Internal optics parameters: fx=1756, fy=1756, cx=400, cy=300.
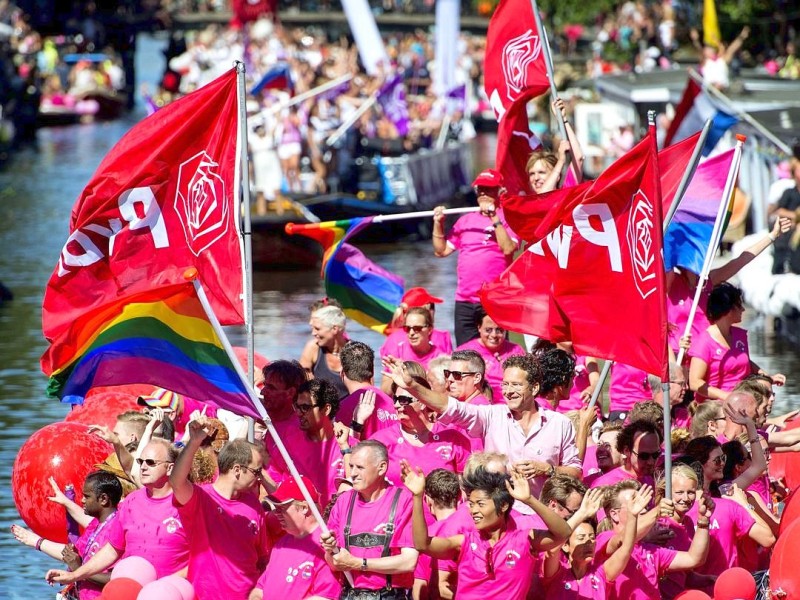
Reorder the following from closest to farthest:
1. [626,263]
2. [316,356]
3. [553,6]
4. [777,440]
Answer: [626,263] < [777,440] < [316,356] < [553,6]

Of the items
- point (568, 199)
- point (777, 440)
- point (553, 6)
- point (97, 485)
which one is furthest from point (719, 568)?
point (553, 6)

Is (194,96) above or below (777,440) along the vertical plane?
above

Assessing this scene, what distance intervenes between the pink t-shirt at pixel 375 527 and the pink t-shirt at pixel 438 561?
6cm

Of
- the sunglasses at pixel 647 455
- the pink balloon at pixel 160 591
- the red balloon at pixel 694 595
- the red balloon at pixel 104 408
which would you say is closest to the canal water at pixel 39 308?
the red balloon at pixel 104 408

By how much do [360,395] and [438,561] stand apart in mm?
2040

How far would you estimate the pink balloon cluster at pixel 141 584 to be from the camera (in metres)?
8.30

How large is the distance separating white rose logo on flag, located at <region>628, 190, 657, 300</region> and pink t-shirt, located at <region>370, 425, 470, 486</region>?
1.28 meters

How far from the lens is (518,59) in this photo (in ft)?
41.9

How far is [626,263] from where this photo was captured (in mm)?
9055

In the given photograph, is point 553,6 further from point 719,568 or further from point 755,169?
point 719,568

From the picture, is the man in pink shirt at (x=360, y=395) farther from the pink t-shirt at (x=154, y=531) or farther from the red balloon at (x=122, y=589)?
the red balloon at (x=122, y=589)

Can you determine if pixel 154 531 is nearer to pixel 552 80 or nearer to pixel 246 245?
pixel 246 245

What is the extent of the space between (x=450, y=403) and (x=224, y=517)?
126 cm

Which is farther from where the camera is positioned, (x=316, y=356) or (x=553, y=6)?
(x=553, y=6)
